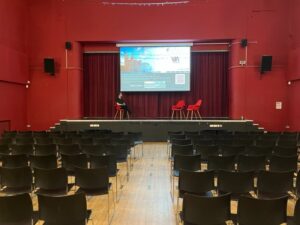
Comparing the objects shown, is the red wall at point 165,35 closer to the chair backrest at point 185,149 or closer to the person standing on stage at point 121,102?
the person standing on stage at point 121,102

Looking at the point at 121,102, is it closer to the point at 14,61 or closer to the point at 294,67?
the point at 14,61

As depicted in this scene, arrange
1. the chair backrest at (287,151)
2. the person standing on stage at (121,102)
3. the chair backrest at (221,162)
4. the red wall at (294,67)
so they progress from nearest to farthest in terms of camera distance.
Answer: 1. the chair backrest at (221,162)
2. the chair backrest at (287,151)
3. the red wall at (294,67)
4. the person standing on stage at (121,102)

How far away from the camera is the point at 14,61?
43.4 ft

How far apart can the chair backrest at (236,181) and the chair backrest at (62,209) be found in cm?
188

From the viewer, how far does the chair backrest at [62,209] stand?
9.95ft

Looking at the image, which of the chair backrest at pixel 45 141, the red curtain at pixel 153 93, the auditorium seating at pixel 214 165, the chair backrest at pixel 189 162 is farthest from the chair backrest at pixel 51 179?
the red curtain at pixel 153 93

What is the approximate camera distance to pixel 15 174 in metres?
4.32

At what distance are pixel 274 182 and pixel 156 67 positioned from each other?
37.6 feet

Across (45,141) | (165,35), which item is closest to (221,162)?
(45,141)

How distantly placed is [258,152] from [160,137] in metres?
7.01

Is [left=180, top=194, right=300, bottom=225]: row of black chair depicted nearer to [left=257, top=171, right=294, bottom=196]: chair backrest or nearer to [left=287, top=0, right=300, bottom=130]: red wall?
[left=257, top=171, right=294, bottom=196]: chair backrest

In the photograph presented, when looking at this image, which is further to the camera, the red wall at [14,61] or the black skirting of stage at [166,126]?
the black skirting of stage at [166,126]

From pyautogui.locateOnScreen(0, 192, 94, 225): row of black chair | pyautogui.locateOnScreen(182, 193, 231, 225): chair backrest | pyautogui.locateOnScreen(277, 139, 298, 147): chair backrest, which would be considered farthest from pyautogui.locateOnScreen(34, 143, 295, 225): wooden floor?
pyautogui.locateOnScreen(277, 139, 298, 147): chair backrest

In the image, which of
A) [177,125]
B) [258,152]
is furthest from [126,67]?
[258,152]
